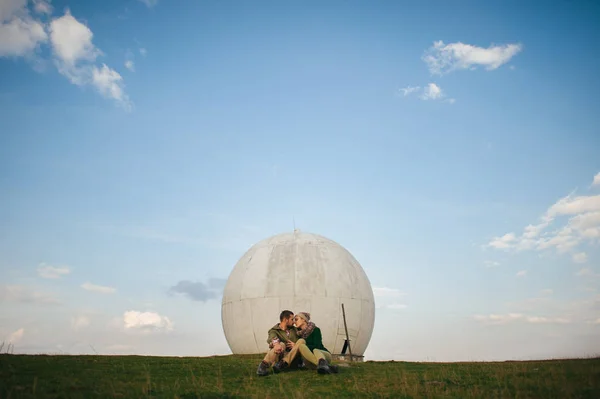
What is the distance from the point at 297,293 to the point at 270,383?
12521mm

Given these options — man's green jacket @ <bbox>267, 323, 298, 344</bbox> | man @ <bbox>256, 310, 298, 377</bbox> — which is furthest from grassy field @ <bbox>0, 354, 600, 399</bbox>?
man's green jacket @ <bbox>267, 323, 298, 344</bbox>

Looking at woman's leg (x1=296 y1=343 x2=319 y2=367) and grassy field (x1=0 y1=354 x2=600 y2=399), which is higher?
woman's leg (x1=296 y1=343 x2=319 y2=367)

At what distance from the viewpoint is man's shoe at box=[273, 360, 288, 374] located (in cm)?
1129

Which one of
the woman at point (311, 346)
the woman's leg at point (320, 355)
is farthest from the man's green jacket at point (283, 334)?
the woman's leg at point (320, 355)

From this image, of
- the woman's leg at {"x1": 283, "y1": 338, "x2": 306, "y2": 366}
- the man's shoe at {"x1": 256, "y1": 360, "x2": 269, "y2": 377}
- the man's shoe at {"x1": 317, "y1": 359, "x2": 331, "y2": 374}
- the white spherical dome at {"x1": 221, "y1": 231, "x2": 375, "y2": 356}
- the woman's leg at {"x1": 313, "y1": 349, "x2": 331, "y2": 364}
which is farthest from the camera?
the white spherical dome at {"x1": 221, "y1": 231, "x2": 375, "y2": 356}

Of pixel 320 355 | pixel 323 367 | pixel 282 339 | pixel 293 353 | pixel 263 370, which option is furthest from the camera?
pixel 282 339

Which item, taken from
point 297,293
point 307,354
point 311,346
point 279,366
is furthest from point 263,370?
point 297,293

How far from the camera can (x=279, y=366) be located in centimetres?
1135

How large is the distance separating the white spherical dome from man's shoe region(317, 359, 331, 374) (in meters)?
11.4

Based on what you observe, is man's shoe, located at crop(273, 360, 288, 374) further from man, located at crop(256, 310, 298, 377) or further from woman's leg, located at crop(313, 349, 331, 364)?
woman's leg, located at crop(313, 349, 331, 364)

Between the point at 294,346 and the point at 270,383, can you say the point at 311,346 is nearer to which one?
the point at 294,346

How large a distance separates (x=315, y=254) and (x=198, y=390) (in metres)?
15.6

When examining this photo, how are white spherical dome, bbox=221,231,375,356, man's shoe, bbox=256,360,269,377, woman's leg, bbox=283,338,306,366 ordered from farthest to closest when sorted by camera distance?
1. white spherical dome, bbox=221,231,375,356
2. woman's leg, bbox=283,338,306,366
3. man's shoe, bbox=256,360,269,377

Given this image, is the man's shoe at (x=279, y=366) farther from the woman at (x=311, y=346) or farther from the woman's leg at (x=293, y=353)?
the woman at (x=311, y=346)
